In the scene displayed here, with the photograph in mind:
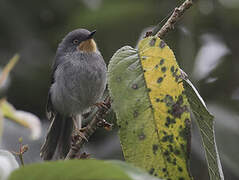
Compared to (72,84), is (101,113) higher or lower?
higher

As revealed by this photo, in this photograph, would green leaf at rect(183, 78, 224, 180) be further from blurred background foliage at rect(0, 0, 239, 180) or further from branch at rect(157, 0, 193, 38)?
blurred background foliage at rect(0, 0, 239, 180)

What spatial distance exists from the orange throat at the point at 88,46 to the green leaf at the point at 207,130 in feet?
9.70

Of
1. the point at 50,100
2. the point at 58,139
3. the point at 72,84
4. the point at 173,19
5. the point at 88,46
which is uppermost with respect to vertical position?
the point at 173,19

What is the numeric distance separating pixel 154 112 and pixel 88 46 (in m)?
3.06

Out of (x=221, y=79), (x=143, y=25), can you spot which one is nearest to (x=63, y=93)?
(x=143, y=25)

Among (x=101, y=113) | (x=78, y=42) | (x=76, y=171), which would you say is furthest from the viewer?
(x=78, y=42)

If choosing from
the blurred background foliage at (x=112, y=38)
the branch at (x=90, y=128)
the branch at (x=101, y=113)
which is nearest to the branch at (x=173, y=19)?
the branch at (x=101, y=113)

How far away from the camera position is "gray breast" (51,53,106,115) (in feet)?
14.1

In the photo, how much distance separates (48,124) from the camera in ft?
14.4

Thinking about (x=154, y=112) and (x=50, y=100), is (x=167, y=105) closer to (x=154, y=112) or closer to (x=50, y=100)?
(x=154, y=112)

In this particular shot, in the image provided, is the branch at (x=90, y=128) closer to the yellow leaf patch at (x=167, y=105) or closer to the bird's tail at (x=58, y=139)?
the yellow leaf patch at (x=167, y=105)

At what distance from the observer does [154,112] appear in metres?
1.67

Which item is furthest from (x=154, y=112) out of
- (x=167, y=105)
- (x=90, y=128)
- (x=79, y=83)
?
(x=79, y=83)

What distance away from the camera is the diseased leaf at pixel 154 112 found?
1.59 m
